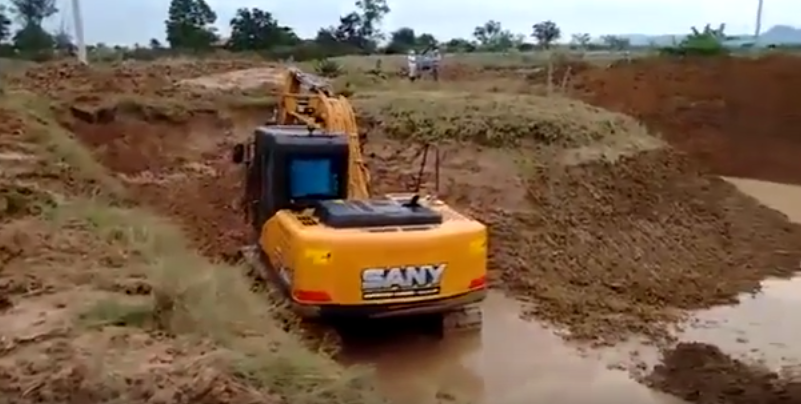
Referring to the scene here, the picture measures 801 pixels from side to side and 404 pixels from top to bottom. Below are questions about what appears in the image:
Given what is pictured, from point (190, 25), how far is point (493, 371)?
110 ft

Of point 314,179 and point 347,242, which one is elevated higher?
point 314,179

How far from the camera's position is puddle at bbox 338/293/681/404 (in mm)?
8555

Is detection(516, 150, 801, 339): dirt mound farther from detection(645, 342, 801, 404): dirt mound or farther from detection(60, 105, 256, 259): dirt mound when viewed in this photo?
detection(60, 105, 256, 259): dirt mound

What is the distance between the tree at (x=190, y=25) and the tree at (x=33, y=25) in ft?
15.2

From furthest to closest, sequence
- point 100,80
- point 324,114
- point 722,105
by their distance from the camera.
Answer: point 722,105
point 100,80
point 324,114

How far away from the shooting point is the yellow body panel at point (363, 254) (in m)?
7.91

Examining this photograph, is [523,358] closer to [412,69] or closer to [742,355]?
[742,355]

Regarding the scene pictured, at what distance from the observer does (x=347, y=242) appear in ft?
26.0

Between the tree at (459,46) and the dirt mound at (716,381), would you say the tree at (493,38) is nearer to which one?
the tree at (459,46)

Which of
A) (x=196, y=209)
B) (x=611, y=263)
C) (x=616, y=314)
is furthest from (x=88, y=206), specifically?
(x=611, y=263)

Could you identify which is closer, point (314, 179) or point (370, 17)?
point (314, 179)

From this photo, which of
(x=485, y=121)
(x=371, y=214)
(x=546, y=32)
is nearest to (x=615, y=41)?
(x=546, y=32)

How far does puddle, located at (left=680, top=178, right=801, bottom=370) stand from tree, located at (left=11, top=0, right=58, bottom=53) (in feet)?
89.8

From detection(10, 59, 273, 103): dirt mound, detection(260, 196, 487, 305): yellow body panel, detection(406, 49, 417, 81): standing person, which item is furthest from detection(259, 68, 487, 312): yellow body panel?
detection(406, 49, 417, 81): standing person
